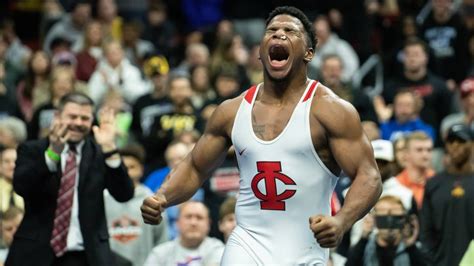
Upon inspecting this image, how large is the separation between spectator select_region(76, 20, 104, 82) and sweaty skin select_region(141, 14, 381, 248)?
8.49 m

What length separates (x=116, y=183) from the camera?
8.89 m

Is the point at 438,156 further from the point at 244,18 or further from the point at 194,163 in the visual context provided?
the point at 194,163

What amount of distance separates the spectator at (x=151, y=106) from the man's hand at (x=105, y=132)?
15.5ft

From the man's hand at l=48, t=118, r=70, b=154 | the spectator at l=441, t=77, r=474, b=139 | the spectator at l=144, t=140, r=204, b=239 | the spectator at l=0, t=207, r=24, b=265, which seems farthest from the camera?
the spectator at l=441, t=77, r=474, b=139

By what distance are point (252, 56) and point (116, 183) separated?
24.2ft

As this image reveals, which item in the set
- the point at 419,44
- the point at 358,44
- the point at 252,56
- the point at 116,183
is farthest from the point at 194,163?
the point at 358,44

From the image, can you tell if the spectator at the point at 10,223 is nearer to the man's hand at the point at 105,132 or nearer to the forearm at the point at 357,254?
the man's hand at the point at 105,132

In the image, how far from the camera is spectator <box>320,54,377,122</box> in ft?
44.3

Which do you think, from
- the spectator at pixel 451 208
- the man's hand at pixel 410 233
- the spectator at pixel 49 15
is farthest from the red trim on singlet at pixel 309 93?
the spectator at pixel 49 15

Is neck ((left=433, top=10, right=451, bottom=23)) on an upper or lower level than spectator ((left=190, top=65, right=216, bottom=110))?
upper

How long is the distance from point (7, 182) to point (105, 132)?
301cm

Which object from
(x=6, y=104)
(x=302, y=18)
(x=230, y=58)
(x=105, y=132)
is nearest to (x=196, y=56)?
(x=230, y=58)

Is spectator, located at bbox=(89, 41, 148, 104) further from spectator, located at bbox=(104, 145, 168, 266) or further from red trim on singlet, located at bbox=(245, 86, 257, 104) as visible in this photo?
red trim on singlet, located at bbox=(245, 86, 257, 104)

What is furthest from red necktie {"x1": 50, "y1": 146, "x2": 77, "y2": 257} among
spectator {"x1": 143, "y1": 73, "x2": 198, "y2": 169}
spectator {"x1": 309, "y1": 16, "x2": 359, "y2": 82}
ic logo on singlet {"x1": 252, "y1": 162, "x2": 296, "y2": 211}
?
spectator {"x1": 309, "y1": 16, "x2": 359, "y2": 82}
